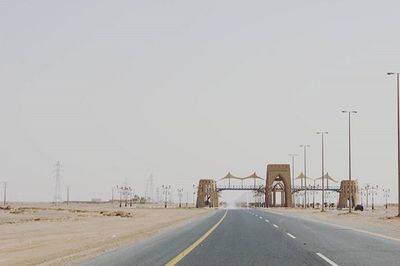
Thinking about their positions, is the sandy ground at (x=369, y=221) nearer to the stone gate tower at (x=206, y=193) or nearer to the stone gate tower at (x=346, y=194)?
the stone gate tower at (x=346, y=194)

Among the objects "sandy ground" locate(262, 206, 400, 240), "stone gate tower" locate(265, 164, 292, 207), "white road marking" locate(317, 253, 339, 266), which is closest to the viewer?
"white road marking" locate(317, 253, 339, 266)

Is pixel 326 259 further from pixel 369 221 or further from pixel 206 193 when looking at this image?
pixel 206 193

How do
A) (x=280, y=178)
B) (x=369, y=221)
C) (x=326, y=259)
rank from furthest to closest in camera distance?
(x=280, y=178) < (x=369, y=221) < (x=326, y=259)

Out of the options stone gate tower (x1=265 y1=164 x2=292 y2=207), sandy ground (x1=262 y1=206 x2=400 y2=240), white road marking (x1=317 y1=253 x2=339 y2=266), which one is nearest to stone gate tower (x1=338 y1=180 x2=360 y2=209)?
stone gate tower (x1=265 y1=164 x2=292 y2=207)

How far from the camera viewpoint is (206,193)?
17388 centimetres

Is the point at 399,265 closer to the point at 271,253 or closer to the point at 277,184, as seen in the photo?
the point at 271,253

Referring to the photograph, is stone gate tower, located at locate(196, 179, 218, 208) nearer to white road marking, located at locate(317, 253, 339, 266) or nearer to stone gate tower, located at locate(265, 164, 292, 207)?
stone gate tower, located at locate(265, 164, 292, 207)

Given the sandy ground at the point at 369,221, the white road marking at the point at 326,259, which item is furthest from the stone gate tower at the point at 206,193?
the white road marking at the point at 326,259

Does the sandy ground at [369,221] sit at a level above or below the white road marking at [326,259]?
below

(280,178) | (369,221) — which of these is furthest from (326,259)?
(280,178)

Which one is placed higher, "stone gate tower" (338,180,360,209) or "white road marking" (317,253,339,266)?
"white road marking" (317,253,339,266)

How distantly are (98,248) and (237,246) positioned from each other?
4754 millimetres

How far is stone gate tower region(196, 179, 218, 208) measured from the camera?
17200 centimetres

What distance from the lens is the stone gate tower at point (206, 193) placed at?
172 m
